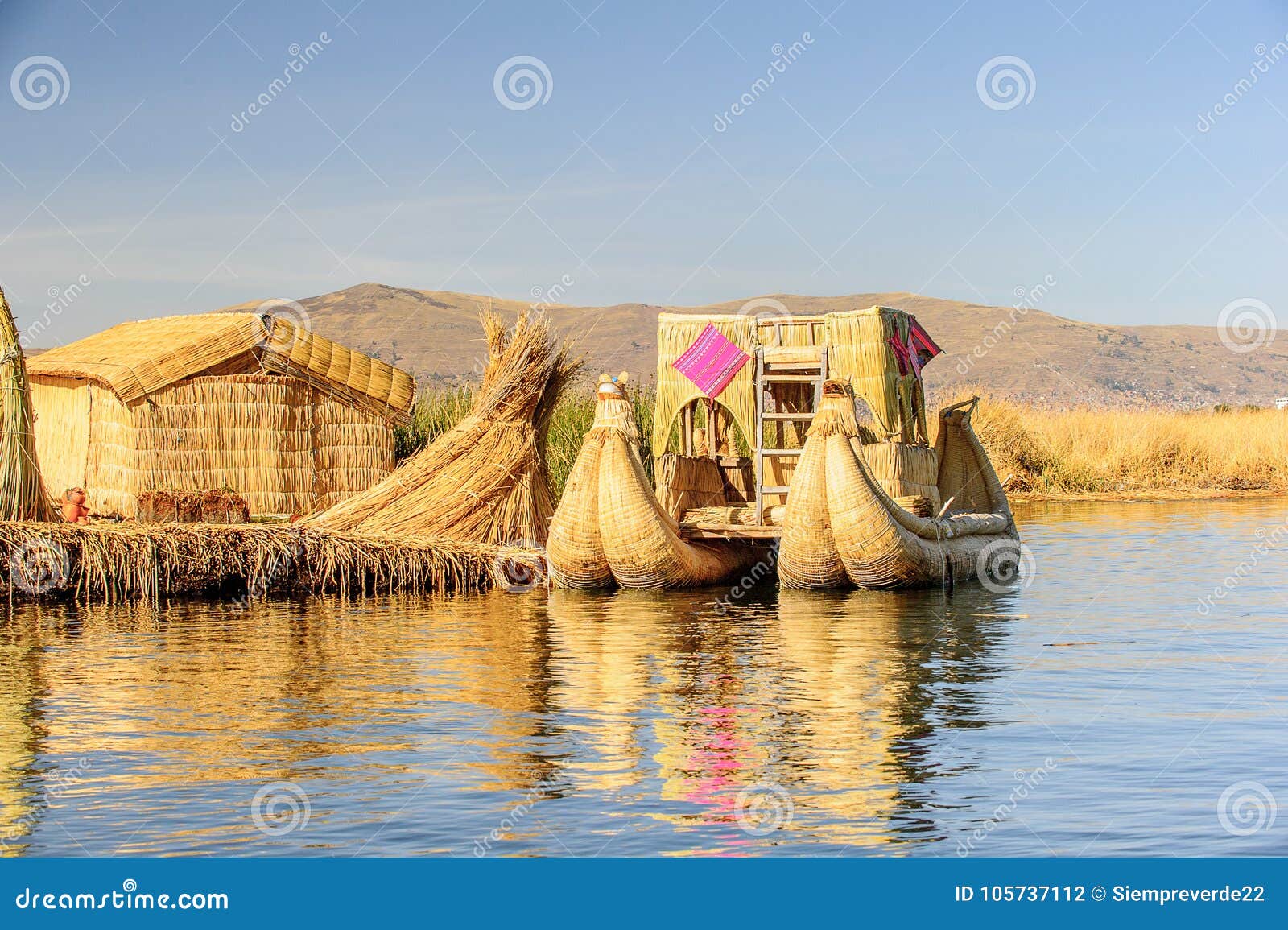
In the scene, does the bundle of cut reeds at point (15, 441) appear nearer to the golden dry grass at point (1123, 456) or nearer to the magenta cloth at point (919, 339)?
the magenta cloth at point (919, 339)

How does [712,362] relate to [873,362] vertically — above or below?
above

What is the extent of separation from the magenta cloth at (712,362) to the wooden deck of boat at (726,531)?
1718 mm

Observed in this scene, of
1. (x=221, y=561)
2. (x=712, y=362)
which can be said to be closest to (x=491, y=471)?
(x=712, y=362)

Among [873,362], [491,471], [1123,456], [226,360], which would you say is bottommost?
[491,471]

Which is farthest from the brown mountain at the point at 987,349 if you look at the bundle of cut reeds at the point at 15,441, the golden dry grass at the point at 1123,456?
the bundle of cut reeds at the point at 15,441

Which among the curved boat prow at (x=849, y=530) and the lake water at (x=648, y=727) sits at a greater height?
the curved boat prow at (x=849, y=530)

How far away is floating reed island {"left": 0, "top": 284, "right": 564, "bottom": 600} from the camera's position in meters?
15.7

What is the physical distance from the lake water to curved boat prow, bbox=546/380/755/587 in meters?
0.49

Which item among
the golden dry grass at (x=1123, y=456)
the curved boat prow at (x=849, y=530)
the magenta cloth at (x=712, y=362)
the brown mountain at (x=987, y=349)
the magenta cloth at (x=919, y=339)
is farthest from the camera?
the brown mountain at (x=987, y=349)

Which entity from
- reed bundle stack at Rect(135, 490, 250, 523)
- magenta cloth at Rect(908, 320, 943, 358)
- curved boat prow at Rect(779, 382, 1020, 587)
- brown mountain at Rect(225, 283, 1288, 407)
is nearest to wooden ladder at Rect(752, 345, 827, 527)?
magenta cloth at Rect(908, 320, 943, 358)

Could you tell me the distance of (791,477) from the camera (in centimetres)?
1838

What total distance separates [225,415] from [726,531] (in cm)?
732

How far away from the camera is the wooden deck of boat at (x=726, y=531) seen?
56.7ft

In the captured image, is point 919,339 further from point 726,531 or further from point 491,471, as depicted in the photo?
point 491,471
